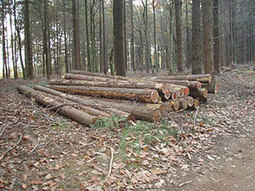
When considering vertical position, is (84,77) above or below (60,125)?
above

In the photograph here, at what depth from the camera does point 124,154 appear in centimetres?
412

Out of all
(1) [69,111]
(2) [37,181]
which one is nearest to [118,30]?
(1) [69,111]

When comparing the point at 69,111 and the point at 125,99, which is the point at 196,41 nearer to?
the point at 125,99

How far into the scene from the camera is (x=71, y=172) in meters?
3.42

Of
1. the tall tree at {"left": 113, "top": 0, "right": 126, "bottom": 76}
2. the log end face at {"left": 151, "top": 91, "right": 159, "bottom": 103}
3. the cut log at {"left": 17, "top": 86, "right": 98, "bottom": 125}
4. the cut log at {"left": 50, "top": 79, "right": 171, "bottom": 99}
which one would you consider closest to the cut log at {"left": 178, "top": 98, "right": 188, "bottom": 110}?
the cut log at {"left": 50, "top": 79, "right": 171, "bottom": 99}

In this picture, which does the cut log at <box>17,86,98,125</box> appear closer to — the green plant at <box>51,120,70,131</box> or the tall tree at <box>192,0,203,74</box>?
the green plant at <box>51,120,70,131</box>

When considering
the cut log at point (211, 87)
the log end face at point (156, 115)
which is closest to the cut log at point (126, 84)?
the log end face at point (156, 115)

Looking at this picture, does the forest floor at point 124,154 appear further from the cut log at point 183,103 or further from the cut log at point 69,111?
the cut log at point 183,103

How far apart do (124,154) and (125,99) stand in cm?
299

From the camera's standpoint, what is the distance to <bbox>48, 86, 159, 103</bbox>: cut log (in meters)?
6.25

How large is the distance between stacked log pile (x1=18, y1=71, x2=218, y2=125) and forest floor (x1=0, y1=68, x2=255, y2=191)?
331mm

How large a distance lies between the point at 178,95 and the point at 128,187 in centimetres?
429

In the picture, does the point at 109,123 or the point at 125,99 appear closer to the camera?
the point at 109,123

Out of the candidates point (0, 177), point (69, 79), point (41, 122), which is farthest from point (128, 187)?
point (69, 79)
